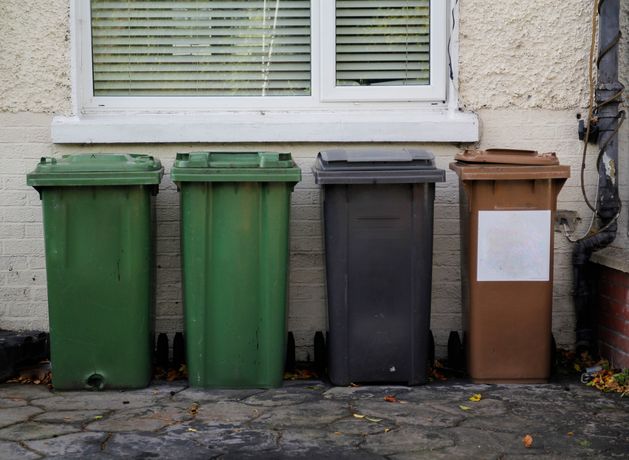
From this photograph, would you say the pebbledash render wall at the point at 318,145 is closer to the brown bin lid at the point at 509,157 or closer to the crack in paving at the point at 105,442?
the brown bin lid at the point at 509,157

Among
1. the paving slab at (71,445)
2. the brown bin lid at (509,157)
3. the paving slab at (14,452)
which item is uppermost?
the brown bin lid at (509,157)

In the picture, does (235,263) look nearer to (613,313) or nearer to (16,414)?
(16,414)

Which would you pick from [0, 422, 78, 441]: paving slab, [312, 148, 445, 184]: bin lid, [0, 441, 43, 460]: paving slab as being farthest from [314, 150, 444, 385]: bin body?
[0, 441, 43, 460]: paving slab

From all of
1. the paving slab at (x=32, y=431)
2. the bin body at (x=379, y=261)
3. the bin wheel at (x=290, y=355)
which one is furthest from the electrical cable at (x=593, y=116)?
the paving slab at (x=32, y=431)

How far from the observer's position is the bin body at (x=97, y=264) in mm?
5188

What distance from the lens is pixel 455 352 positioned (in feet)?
19.0

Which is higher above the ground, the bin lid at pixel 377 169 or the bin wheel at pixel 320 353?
the bin lid at pixel 377 169

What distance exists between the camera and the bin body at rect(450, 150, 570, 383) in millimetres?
5391

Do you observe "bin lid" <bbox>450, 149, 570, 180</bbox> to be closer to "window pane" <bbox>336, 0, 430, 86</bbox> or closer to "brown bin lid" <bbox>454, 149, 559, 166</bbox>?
"brown bin lid" <bbox>454, 149, 559, 166</bbox>

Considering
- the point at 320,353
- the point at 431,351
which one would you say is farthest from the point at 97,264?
the point at 431,351

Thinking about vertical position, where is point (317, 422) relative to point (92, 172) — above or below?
below

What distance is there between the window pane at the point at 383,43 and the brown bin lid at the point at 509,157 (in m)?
0.95

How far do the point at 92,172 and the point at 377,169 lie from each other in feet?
5.04

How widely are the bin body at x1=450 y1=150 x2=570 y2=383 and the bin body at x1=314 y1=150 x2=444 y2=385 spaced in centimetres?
28
